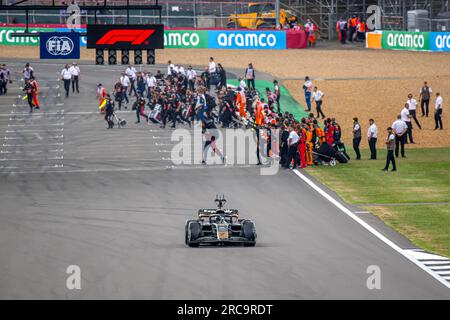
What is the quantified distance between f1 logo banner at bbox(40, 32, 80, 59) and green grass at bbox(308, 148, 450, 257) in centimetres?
1143

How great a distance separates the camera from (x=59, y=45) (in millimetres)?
44438

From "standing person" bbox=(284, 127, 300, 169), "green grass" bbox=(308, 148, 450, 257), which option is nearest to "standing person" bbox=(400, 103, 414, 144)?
"green grass" bbox=(308, 148, 450, 257)

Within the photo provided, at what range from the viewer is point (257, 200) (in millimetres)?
33469

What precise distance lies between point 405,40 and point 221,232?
4919 cm

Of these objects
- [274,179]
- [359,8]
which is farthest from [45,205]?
[359,8]

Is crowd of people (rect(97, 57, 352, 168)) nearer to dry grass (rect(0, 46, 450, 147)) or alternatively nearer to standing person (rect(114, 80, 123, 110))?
standing person (rect(114, 80, 123, 110))

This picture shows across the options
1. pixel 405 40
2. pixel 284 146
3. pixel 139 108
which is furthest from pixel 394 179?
pixel 405 40

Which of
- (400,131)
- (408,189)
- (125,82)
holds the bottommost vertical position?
(408,189)

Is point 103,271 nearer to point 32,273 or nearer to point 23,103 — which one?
point 32,273

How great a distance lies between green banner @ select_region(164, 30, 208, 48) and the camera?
72750 mm

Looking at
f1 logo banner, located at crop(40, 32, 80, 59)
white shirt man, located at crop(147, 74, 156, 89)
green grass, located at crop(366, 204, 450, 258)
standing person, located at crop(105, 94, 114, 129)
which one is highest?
f1 logo banner, located at crop(40, 32, 80, 59)

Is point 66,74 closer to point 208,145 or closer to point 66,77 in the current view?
point 66,77

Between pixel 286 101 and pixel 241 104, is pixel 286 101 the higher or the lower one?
the lower one
